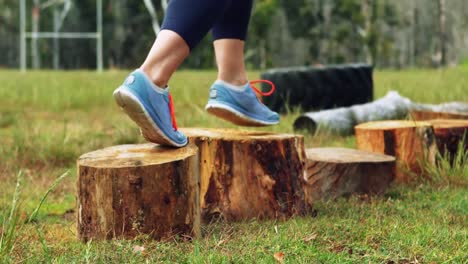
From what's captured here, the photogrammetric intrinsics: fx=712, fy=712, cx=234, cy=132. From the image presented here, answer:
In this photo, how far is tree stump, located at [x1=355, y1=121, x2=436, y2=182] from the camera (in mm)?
2877

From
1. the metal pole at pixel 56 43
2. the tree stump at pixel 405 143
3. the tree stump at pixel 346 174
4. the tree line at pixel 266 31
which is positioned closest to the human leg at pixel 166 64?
the tree stump at pixel 346 174

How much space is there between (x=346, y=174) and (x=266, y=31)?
23803 mm

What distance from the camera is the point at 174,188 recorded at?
183 cm

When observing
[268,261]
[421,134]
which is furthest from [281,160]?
[421,134]

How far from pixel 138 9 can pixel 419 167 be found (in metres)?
24.2

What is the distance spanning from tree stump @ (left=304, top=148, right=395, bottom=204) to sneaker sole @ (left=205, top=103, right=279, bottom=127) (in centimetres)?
34

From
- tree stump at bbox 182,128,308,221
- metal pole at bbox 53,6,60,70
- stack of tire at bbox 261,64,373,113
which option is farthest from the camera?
metal pole at bbox 53,6,60,70

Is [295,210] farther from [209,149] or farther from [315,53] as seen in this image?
[315,53]

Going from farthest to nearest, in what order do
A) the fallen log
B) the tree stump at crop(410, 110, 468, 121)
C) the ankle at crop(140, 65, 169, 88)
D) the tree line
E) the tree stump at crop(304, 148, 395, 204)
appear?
the tree line → the fallen log → the tree stump at crop(410, 110, 468, 121) → the tree stump at crop(304, 148, 395, 204) → the ankle at crop(140, 65, 169, 88)

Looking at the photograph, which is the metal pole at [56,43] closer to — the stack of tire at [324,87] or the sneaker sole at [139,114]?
the stack of tire at [324,87]

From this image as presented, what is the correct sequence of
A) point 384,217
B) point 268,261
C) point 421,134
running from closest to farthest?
point 268,261, point 384,217, point 421,134

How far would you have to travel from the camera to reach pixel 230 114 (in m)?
2.25

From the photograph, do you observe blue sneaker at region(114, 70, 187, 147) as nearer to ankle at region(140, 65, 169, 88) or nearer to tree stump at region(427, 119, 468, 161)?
ankle at region(140, 65, 169, 88)

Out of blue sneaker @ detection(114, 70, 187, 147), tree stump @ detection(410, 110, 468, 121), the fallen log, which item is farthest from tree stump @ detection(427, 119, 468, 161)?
blue sneaker @ detection(114, 70, 187, 147)
